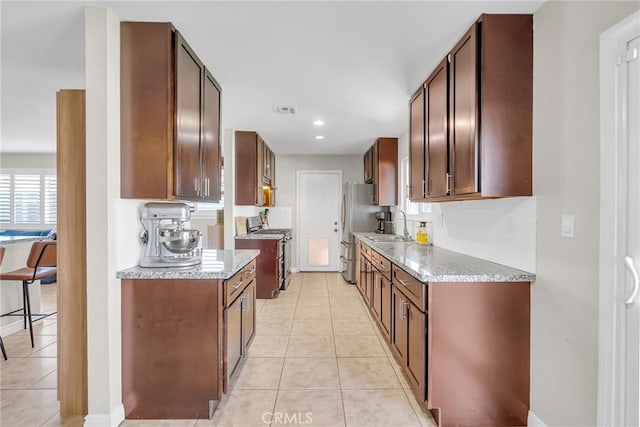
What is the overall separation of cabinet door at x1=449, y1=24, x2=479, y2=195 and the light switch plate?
1.47 ft

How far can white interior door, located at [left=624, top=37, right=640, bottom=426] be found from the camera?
50.2 inches

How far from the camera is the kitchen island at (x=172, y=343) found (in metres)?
1.96

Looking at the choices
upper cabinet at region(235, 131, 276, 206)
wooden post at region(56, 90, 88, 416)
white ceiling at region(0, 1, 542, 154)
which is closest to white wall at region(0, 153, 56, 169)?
white ceiling at region(0, 1, 542, 154)

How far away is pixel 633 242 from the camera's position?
129 centimetres

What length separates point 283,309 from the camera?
13.5 ft

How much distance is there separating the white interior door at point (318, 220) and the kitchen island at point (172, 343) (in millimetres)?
4555

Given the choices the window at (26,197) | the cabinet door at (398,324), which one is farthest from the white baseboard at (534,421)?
the window at (26,197)

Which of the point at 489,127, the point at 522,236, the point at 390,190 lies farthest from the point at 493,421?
the point at 390,190

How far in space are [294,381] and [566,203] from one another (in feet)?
6.76

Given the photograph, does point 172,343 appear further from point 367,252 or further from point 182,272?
point 367,252

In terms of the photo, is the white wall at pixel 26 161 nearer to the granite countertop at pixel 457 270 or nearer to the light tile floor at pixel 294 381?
the light tile floor at pixel 294 381

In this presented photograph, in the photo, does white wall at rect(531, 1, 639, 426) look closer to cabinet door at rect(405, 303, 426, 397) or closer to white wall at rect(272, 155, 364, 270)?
cabinet door at rect(405, 303, 426, 397)

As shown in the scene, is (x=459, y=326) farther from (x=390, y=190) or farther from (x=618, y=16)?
→ (x=390, y=190)

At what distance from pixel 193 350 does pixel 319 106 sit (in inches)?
104
